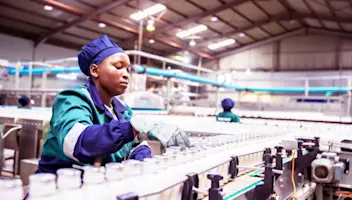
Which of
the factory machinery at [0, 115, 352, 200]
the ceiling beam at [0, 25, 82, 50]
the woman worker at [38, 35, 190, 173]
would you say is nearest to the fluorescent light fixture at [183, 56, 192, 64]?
the ceiling beam at [0, 25, 82, 50]

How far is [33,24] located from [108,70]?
9.38 meters

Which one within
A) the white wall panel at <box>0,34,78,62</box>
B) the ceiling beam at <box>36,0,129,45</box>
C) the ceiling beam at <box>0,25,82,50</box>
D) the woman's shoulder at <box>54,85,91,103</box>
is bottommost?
the woman's shoulder at <box>54,85,91,103</box>

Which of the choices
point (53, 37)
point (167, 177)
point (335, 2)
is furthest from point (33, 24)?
point (167, 177)

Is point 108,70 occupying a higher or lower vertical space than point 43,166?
higher

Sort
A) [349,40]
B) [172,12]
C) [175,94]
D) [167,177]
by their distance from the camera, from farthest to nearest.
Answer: [349,40] < [172,12] < [175,94] < [167,177]

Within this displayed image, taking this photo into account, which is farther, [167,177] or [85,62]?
[85,62]

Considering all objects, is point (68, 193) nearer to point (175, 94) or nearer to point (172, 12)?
point (175, 94)

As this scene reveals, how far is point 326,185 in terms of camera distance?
1.78 metres

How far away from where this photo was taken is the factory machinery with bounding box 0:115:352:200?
1.92 ft

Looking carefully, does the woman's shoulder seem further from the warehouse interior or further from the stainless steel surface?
the stainless steel surface

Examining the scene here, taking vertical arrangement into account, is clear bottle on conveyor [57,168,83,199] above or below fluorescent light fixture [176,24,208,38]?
below

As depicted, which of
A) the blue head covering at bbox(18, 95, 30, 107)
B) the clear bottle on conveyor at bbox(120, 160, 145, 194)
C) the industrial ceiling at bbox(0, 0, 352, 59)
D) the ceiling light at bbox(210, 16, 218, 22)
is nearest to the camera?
the clear bottle on conveyor at bbox(120, 160, 145, 194)

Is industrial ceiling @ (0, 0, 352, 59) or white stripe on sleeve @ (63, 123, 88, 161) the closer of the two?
white stripe on sleeve @ (63, 123, 88, 161)

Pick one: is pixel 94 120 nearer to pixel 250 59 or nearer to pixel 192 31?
pixel 192 31
